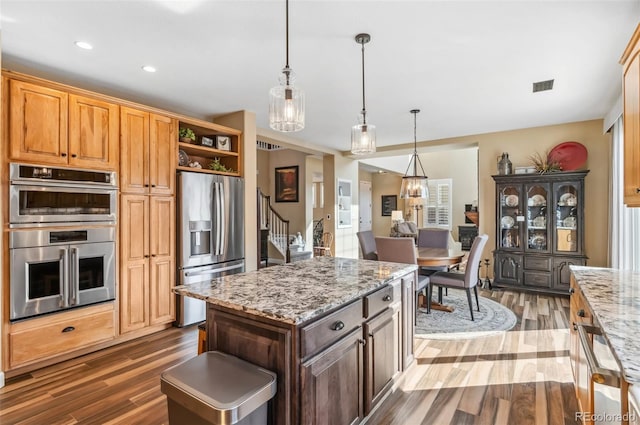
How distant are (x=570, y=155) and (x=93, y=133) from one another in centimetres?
624

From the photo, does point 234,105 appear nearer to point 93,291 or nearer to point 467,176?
point 93,291

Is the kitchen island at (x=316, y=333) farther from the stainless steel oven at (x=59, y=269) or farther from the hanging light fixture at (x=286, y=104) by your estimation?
the stainless steel oven at (x=59, y=269)

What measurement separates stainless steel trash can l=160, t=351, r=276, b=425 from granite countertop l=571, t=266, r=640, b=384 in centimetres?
125

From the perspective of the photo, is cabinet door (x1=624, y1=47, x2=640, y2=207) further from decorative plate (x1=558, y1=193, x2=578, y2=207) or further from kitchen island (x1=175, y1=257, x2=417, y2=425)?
decorative plate (x1=558, y1=193, x2=578, y2=207)

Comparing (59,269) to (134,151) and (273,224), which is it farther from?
(273,224)

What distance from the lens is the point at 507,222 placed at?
17.3 feet

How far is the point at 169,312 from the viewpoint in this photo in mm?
3670

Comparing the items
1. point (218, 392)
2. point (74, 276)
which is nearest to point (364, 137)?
point (218, 392)

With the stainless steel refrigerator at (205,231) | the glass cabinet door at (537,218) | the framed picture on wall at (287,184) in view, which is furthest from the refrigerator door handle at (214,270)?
the framed picture on wall at (287,184)

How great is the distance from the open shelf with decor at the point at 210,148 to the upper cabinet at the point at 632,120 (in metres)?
3.83

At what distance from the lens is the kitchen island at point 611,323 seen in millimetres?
1070

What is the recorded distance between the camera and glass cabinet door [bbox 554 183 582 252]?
4738 millimetres

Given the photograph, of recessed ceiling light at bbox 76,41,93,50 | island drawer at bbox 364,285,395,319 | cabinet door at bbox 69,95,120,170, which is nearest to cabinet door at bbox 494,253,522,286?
island drawer at bbox 364,285,395,319

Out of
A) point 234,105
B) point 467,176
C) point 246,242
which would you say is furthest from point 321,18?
point 467,176
